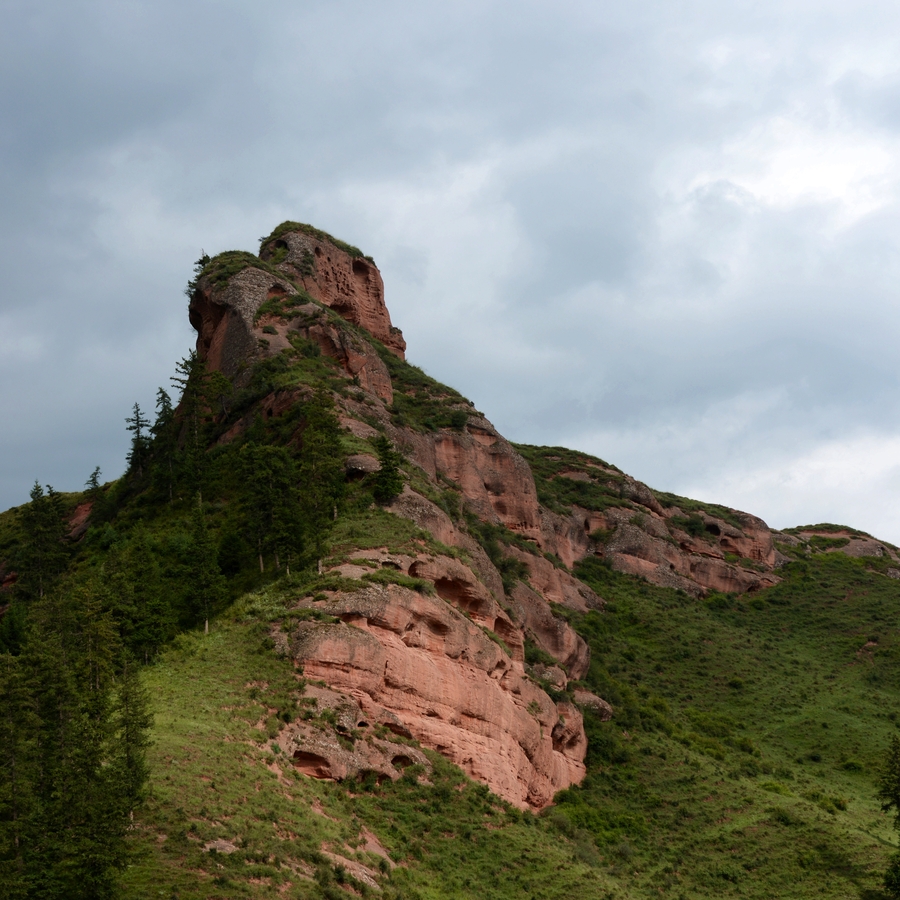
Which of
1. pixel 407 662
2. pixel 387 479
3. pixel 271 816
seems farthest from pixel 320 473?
pixel 271 816

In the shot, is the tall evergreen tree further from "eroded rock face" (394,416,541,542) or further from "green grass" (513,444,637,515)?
"green grass" (513,444,637,515)

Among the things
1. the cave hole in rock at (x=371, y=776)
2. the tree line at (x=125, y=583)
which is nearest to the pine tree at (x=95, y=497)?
the tree line at (x=125, y=583)

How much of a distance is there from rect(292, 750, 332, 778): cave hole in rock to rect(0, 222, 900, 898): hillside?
11cm

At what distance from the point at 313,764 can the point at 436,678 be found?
987 centimetres

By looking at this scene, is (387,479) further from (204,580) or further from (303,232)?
(303,232)

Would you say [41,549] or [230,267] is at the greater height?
[230,267]

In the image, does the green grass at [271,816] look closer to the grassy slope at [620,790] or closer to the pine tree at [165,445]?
the grassy slope at [620,790]

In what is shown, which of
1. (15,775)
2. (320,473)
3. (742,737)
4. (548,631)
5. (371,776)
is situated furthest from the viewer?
(742,737)

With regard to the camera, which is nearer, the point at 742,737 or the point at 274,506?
the point at 274,506

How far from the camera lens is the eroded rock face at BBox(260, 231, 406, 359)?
108625 millimetres

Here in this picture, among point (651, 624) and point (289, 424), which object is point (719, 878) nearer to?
point (289, 424)

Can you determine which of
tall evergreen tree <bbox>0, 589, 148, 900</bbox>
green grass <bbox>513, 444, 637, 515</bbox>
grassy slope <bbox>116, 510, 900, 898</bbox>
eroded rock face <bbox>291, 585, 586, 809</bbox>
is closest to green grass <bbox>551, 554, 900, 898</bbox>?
grassy slope <bbox>116, 510, 900, 898</bbox>

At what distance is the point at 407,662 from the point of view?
164 ft

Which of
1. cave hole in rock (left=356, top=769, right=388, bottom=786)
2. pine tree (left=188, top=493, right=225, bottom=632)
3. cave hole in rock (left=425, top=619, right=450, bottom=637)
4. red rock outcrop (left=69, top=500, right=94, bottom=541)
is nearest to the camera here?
cave hole in rock (left=356, top=769, right=388, bottom=786)
